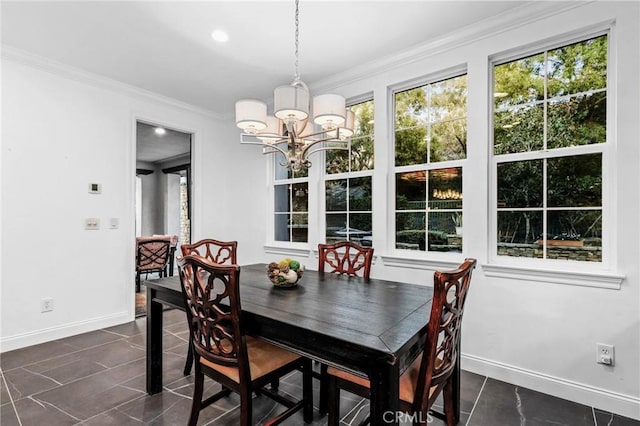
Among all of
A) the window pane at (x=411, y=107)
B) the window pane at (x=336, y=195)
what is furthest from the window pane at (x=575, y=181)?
the window pane at (x=336, y=195)

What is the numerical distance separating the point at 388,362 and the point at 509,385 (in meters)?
1.83

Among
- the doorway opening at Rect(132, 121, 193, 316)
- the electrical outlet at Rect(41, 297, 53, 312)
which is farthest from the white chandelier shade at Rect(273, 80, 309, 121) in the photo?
the doorway opening at Rect(132, 121, 193, 316)

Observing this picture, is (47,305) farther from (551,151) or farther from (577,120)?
(577,120)

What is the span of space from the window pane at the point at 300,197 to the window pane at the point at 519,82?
2.23 meters

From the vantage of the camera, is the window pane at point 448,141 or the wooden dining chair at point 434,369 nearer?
the wooden dining chair at point 434,369

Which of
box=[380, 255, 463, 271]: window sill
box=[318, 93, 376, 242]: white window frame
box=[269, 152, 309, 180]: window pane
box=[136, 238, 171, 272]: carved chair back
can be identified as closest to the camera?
box=[380, 255, 463, 271]: window sill

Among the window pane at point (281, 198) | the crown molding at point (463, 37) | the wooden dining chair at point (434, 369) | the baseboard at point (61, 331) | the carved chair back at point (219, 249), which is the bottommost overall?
the baseboard at point (61, 331)

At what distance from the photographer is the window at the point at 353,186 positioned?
11.3 feet

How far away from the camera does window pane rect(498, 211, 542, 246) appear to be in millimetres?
2481

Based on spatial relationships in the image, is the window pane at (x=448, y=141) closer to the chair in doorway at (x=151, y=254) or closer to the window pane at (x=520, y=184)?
the window pane at (x=520, y=184)

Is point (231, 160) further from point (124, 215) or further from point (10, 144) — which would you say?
point (10, 144)

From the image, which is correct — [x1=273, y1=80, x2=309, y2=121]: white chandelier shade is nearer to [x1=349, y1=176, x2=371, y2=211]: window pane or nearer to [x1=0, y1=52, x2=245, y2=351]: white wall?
[x1=349, y1=176, x2=371, y2=211]: window pane

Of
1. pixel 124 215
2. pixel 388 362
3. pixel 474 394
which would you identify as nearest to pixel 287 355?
pixel 388 362

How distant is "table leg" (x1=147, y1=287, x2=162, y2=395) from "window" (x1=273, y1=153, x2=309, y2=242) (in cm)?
209
